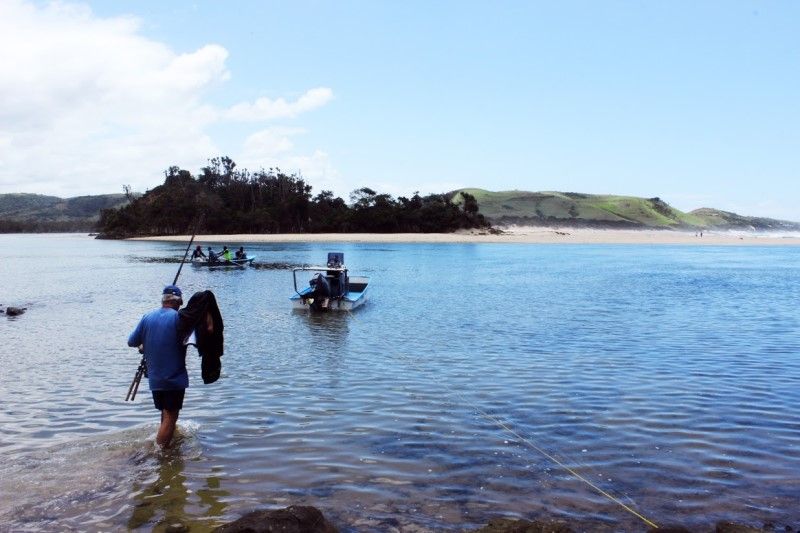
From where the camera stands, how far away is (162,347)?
7.82 metres

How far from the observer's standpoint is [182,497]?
682 cm

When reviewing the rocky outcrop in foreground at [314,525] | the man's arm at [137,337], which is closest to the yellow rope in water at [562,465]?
the rocky outcrop in foreground at [314,525]

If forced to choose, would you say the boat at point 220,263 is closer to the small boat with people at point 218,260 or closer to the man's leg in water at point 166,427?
the small boat with people at point 218,260

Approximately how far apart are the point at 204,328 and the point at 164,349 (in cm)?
53

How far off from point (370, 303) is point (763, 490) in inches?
841

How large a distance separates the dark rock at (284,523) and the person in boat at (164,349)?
2.98 m

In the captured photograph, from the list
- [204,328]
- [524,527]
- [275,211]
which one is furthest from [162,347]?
[275,211]

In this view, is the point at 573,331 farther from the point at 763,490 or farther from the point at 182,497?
the point at 182,497

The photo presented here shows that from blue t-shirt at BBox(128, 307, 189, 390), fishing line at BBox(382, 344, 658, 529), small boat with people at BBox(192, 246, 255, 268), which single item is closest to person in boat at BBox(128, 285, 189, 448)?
blue t-shirt at BBox(128, 307, 189, 390)

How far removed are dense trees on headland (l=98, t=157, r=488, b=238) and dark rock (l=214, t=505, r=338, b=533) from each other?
12196 centimetres

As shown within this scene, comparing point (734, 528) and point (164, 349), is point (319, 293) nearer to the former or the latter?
point (164, 349)

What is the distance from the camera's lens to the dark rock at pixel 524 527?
18.0 ft

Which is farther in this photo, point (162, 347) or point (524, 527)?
point (162, 347)

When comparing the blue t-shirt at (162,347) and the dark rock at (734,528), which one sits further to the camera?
the blue t-shirt at (162,347)
